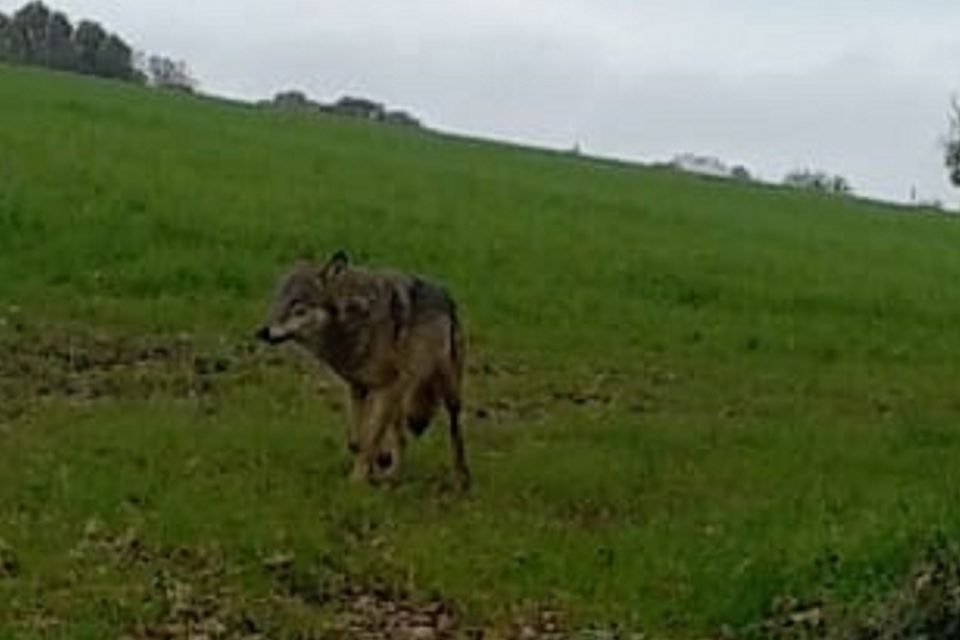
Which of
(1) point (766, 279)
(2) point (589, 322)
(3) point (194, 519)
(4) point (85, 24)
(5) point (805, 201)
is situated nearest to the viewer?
(3) point (194, 519)

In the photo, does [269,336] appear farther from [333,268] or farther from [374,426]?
[374,426]

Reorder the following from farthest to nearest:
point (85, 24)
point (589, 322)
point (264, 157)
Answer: point (85, 24)
point (264, 157)
point (589, 322)

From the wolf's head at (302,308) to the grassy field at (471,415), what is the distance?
3.05ft

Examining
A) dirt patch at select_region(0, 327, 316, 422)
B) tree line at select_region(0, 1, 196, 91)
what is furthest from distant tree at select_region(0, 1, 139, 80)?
dirt patch at select_region(0, 327, 316, 422)

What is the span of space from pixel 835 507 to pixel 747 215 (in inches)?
1321

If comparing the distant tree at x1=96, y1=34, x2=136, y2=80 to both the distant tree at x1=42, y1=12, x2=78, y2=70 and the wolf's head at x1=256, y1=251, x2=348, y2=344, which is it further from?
the wolf's head at x1=256, y1=251, x2=348, y2=344

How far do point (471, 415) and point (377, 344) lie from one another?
3665 millimetres

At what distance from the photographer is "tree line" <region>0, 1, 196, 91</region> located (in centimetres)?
10869

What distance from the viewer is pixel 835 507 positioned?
16.9 metres

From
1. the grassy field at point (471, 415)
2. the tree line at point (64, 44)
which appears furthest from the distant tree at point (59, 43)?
the grassy field at point (471, 415)

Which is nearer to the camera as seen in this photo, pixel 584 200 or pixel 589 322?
pixel 589 322

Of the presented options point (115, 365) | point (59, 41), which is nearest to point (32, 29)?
point (59, 41)

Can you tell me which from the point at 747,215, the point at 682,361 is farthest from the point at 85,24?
the point at 682,361

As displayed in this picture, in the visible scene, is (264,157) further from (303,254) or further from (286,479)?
(286,479)
